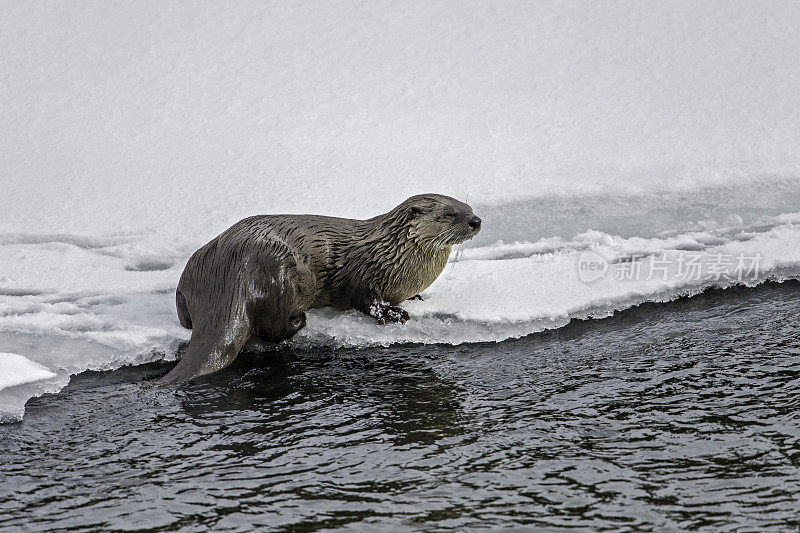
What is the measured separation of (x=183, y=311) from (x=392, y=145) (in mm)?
2474

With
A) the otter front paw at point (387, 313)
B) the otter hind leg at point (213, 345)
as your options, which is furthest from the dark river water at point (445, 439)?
the otter front paw at point (387, 313)

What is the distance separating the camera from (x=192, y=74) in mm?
7355

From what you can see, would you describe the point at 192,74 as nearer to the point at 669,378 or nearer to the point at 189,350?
the point at 189,350

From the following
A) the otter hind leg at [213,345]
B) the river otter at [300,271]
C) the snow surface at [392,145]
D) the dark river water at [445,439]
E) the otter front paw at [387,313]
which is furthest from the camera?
the snow surface at [392,145]

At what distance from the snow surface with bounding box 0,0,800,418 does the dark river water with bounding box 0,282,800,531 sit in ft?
1.20

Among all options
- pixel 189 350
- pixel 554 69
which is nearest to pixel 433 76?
pixel 554 69

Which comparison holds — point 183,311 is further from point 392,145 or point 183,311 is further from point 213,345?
point 392,145

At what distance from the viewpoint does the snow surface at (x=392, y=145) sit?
16.6 feet

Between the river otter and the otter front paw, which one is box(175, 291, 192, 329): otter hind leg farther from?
the otter front paw

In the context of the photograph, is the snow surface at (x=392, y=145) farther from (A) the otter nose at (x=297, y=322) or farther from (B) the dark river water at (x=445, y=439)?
(B) the dark river water at (x=445, y=439)

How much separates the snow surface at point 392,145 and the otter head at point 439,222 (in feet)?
1.15

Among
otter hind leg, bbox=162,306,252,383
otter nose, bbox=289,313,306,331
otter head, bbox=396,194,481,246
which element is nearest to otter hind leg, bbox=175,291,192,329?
otter hind leg, bbox=162,306,252,383

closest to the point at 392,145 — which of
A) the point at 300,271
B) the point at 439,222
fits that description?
the point at 439,222

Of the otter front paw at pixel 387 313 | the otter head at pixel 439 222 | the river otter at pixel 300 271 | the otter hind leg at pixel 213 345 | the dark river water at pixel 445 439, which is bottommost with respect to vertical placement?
the dark river water at pixel 445 439
